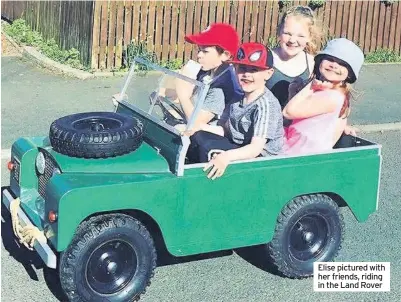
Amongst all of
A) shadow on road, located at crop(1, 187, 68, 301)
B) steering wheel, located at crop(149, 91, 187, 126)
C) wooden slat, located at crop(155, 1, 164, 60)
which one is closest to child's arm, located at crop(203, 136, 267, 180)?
steering wheel, located at crop(149, 91, 187, 126)

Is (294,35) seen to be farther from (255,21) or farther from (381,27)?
(381,27)

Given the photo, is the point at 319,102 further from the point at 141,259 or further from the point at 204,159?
the point at 141,259

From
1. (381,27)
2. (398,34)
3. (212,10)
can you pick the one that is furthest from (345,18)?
(212,10)

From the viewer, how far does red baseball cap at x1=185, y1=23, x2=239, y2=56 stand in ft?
16.1

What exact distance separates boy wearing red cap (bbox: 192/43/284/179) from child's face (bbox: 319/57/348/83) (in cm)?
36

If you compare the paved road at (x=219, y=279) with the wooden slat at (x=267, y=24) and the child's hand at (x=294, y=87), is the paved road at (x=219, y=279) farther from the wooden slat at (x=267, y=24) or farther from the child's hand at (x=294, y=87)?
the wooden slat at (x=267, y=24)

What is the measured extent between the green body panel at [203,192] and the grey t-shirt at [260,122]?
16 centimetres

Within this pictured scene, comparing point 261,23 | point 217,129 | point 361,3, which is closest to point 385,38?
point 361,3

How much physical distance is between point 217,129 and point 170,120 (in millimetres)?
337

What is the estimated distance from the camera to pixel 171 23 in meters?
11.2

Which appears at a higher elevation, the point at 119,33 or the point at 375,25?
the point at 375,25

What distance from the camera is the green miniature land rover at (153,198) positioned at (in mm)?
4230

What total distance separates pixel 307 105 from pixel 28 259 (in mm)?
2130

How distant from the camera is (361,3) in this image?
489 inches
